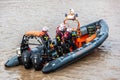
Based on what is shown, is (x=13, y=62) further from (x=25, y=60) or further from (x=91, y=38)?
(x=91, y=38)

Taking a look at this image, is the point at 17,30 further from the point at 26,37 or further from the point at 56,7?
the point at 56,7

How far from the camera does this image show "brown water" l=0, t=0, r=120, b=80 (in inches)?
456

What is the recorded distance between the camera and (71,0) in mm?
32031

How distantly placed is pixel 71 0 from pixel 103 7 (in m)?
6.14

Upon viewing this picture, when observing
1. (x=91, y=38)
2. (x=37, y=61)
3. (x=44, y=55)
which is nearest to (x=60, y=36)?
(x=44, y=55)

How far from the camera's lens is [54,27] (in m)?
18.8

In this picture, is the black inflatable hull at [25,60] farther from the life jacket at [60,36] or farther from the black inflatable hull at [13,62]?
the life jacket at [60,36]

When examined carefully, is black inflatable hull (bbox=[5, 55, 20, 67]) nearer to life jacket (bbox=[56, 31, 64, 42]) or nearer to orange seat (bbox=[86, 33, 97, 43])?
life jacket (bbox=[56, 31, 64, 42])

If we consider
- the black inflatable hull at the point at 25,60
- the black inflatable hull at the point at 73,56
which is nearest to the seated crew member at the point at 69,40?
the black inflatable hull at the point at 73,56

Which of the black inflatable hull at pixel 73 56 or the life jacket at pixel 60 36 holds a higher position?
the life jacket at pixel 60 36

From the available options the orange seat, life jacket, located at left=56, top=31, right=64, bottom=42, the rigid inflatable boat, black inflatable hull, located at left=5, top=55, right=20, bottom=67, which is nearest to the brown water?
black inflatable hull, located at left=5, top=55, right=20, bottom=67

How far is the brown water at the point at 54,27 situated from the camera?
38.0 feet

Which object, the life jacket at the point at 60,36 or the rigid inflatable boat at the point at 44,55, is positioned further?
the life jacket at the point at 60,36

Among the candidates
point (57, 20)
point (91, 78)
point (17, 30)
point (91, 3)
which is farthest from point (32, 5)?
point (91, 78)
